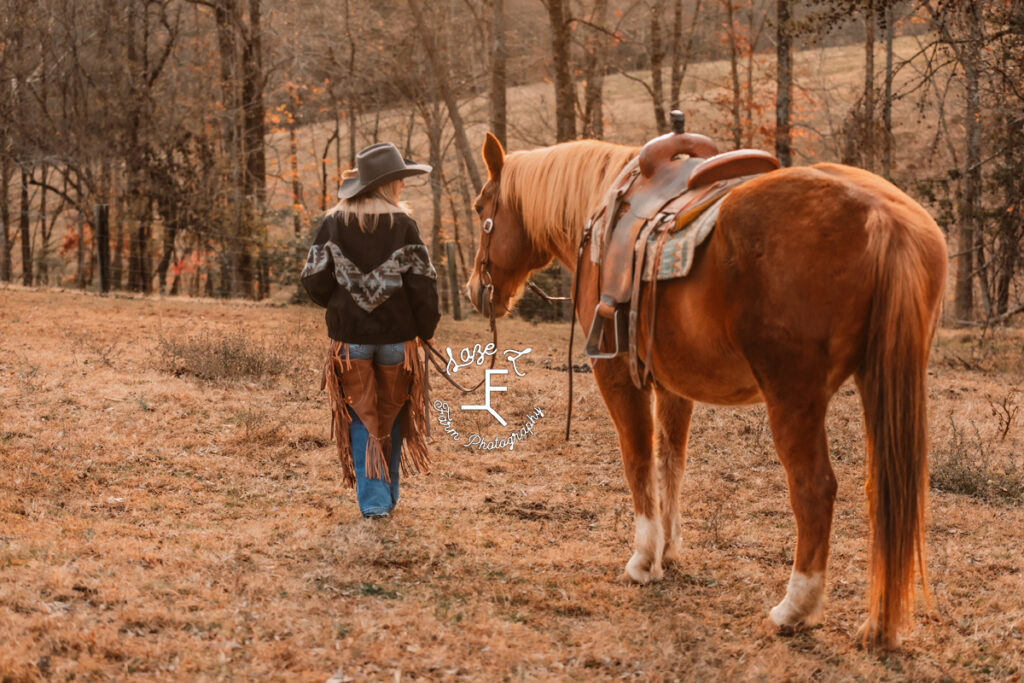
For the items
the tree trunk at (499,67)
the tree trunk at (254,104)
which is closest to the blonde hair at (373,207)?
the tree trunk at (499,67)

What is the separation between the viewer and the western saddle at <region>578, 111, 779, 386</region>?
3771 mm

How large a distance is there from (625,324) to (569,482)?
7.27 feet

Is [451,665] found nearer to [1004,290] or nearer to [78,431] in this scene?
[78,431]

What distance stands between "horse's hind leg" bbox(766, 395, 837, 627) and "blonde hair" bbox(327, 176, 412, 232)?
2.26m

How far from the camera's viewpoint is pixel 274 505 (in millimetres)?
5219

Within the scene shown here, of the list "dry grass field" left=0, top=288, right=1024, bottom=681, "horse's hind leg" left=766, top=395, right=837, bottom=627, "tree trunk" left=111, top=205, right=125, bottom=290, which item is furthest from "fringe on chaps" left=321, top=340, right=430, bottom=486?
"tree trunk" left=111, top=205, right=125, bottom=290

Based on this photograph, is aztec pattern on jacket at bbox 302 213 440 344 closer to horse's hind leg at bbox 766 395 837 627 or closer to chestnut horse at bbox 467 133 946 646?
chestnut horse at bbox 467 133 946 646

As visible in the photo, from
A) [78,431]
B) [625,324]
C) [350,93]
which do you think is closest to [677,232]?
[625,324]

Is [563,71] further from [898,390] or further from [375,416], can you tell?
[898,390]

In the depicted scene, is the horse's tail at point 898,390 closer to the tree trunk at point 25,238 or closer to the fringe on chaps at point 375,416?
the fringe on chaps at point 375,416

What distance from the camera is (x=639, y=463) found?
4.20 m

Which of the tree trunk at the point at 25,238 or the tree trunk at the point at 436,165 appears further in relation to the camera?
the tree trunk at the point at 436,165

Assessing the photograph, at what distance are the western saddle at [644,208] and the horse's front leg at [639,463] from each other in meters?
0.20

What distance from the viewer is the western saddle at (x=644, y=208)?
3771 mm
